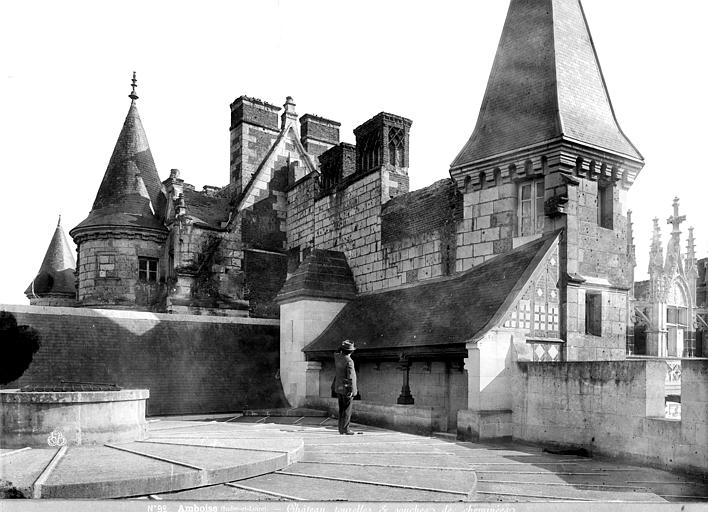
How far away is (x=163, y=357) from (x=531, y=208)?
31.6ft

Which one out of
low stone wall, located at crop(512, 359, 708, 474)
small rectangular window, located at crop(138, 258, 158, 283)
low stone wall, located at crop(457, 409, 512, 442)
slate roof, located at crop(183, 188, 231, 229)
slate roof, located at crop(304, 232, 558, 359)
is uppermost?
slate roof, located at crop(183, 188, 231, 229)

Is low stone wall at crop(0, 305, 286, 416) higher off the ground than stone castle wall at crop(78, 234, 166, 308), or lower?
lower

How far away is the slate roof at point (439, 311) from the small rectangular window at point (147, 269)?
20.7 feet

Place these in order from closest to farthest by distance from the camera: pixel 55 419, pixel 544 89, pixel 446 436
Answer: pixel 55 419, pixel 446 436, pixel 544 89

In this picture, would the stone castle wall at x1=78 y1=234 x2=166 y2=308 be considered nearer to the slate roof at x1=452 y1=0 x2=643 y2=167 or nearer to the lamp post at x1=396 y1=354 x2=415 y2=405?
the lamp post at x1=396 y1=354 x2=415 y2=405

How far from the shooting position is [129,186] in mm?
21438

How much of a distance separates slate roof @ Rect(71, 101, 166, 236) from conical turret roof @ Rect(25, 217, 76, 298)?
593 centimetres

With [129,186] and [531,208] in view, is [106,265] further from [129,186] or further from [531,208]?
[531,208]

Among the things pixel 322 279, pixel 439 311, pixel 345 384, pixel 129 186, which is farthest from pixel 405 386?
pixel 129 186

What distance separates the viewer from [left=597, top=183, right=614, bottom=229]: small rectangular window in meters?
13.3

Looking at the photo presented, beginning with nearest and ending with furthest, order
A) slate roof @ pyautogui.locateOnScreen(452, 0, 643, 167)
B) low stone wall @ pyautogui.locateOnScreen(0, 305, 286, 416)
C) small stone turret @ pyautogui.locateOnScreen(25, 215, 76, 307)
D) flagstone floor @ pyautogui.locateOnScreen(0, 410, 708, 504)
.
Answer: flagstone floor @ pyautogui.locateOnScreen(0, 410, 708, 504) < slate roof @ pyautogui.locateOnScreen(452, 0, 643, 167) < low stone wall @ pyautogui.locateOnScreen(0, 305, 286, 416) < small stone turret @ pyautogui.locateOnScreen(25, 215, 76, 307)

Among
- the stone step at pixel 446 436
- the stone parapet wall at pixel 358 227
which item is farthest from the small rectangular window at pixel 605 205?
the stone parapet wall at pixel 358 227

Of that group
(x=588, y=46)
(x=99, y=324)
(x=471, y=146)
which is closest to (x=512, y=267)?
(x=471, y=146)

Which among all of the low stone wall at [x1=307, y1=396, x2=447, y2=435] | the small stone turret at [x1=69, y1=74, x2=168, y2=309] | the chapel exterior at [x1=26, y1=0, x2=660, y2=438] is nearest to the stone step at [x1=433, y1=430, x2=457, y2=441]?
the low stone wall at [x1=307, y1=396, x2=447, y2=435]
